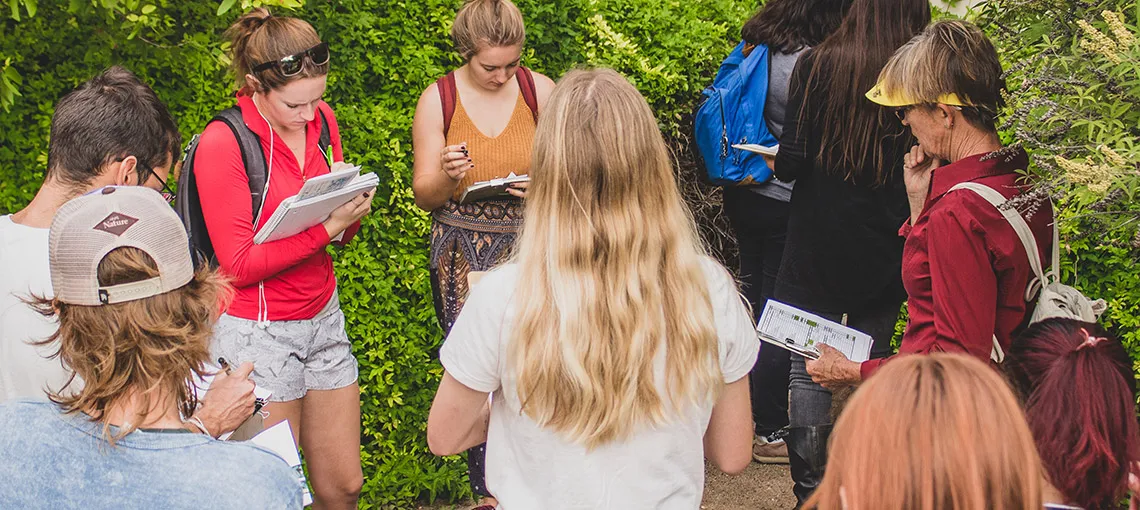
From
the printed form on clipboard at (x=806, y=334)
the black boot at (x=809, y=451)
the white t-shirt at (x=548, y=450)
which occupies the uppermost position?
the white t-shirt at (x=548, y=450)

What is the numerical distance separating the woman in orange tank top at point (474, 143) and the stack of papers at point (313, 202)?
1.61 feet

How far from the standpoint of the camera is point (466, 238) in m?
4.04

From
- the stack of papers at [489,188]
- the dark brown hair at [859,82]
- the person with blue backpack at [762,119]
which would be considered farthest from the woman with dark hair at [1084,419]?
the person with blue backpack at [762,119]

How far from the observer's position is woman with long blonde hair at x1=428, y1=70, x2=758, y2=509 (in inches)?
86.2

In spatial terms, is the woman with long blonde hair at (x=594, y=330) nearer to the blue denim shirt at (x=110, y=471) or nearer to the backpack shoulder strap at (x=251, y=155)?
the blue denim shirt at (x=110, y=471)

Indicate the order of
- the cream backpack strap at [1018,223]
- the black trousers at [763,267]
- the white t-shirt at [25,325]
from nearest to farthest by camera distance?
the white t-shirt at [25,325] < the cream backpack strap at [1018,223] < the black trousers at [763,267]

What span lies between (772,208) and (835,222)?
2.74 ft

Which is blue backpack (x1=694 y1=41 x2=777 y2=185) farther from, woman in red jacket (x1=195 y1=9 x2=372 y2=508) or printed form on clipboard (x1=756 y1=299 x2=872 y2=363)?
woman in red jacket (x1=195 y1=9 x2=372 y2=508)

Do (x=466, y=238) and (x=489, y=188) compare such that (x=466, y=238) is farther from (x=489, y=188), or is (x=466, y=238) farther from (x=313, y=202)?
(x=313, y=202)

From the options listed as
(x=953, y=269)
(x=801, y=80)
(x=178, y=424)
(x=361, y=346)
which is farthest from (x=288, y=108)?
(x=953, y=269)

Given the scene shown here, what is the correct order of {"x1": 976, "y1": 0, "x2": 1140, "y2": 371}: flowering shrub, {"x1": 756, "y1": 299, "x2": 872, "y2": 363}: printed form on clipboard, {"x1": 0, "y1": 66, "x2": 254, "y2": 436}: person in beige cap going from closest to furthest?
{"x1": 976, "y1": 0, "x2": 1140, "y2": 371}: flowering shrub < {"x1": 0, "y1": 66, "x2": 254, "y2": 436}: person in beige cap < {"x1": 756, "y1": 299, "x2": 872, "y2": 363}: printed form on clipboard

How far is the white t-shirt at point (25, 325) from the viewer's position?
8.63 feet

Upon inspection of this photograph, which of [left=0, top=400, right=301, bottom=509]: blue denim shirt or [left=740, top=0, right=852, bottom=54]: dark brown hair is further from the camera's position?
[left=740, top=0, right=852, bottom=54]: dark brown hair

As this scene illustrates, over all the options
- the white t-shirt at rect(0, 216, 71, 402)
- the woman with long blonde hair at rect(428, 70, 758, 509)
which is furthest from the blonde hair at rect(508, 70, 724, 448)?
the white t-shirt at rect(0, 216, 71, 402)
